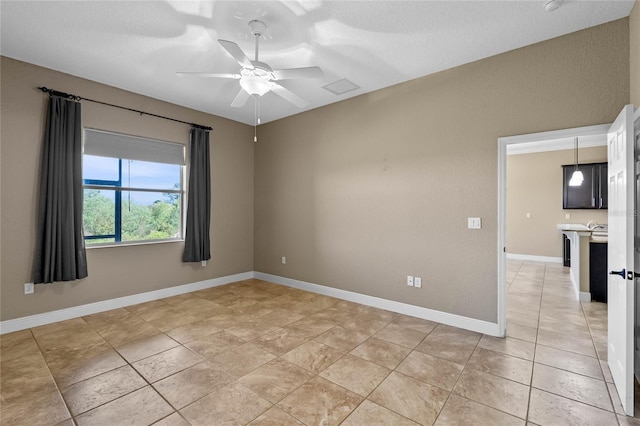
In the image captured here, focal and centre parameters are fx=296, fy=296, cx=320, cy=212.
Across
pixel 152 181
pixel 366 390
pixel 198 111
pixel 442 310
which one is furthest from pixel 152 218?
pixel 442 310

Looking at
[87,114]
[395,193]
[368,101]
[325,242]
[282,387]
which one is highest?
[368,101]

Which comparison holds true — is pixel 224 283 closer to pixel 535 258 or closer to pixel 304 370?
pixel 304 370

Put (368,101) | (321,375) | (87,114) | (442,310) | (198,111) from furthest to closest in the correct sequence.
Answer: (198,111) → (368,101) → (87,114) → (442,310) → (321,375)

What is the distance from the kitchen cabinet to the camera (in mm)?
4215

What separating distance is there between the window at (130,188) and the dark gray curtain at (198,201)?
0.58ft

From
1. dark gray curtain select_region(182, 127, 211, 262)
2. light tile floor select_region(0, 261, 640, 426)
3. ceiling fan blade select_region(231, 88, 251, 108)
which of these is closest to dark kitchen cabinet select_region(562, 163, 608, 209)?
light tile floor select_region(0, 261, 640, 426)

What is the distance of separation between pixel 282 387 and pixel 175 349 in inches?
49.6

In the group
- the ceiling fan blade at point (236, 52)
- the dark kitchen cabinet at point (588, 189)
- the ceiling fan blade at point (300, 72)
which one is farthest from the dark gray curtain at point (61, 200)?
the dark kitchen cabinet at point (588, 189)

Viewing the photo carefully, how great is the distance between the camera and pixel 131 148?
13.6 ft

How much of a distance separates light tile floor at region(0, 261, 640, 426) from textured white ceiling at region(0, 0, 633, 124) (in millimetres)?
2963

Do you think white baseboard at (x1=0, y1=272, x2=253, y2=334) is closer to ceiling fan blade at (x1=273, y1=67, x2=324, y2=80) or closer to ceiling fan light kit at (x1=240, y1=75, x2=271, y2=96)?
ceiling fan light kit at (x1=240, y1=75, x2=271, y2=96)

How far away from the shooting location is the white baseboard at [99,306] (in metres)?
3.26

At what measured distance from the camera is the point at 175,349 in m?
2.85

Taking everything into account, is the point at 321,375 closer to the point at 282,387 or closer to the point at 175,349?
the point at 282,387
